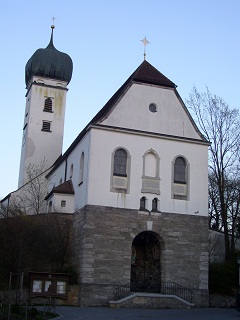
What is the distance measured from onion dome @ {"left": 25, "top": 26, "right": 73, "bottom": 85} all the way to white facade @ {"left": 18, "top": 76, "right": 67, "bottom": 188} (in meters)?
0.53

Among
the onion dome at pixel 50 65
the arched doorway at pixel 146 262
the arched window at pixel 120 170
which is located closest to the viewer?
the arched doorway at pixel 146 262

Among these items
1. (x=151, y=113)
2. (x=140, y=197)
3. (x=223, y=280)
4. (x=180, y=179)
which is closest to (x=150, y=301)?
(x=223, y=280)

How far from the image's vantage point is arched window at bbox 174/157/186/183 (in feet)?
99.1

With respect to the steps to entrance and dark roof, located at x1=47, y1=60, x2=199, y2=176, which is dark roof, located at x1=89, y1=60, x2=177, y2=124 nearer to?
dark roof, located at x1=47, y1=60, x2=199, y2=176

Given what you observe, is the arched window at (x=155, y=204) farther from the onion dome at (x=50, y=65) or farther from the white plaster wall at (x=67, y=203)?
the onion dome at (x=50, y=65)

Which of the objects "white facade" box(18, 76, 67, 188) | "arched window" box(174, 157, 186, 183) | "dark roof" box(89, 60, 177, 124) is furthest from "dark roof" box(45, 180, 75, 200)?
"white facade" box(18, 76, 67, 188)

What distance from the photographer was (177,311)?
24.8 m

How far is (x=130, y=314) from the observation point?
73.5 feet

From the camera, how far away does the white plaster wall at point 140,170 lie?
28.3 m

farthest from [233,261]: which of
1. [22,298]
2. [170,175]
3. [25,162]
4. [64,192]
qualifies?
[25,162]

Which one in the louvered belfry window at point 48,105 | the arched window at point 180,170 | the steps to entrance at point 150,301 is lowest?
the steps to entrance at point 150,301

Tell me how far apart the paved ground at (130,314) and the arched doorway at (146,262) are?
3170 millimetres

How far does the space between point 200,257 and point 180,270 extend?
57.1 inches

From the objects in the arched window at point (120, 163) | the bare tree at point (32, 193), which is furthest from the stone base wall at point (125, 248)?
the bare tree at point (32, 193)
